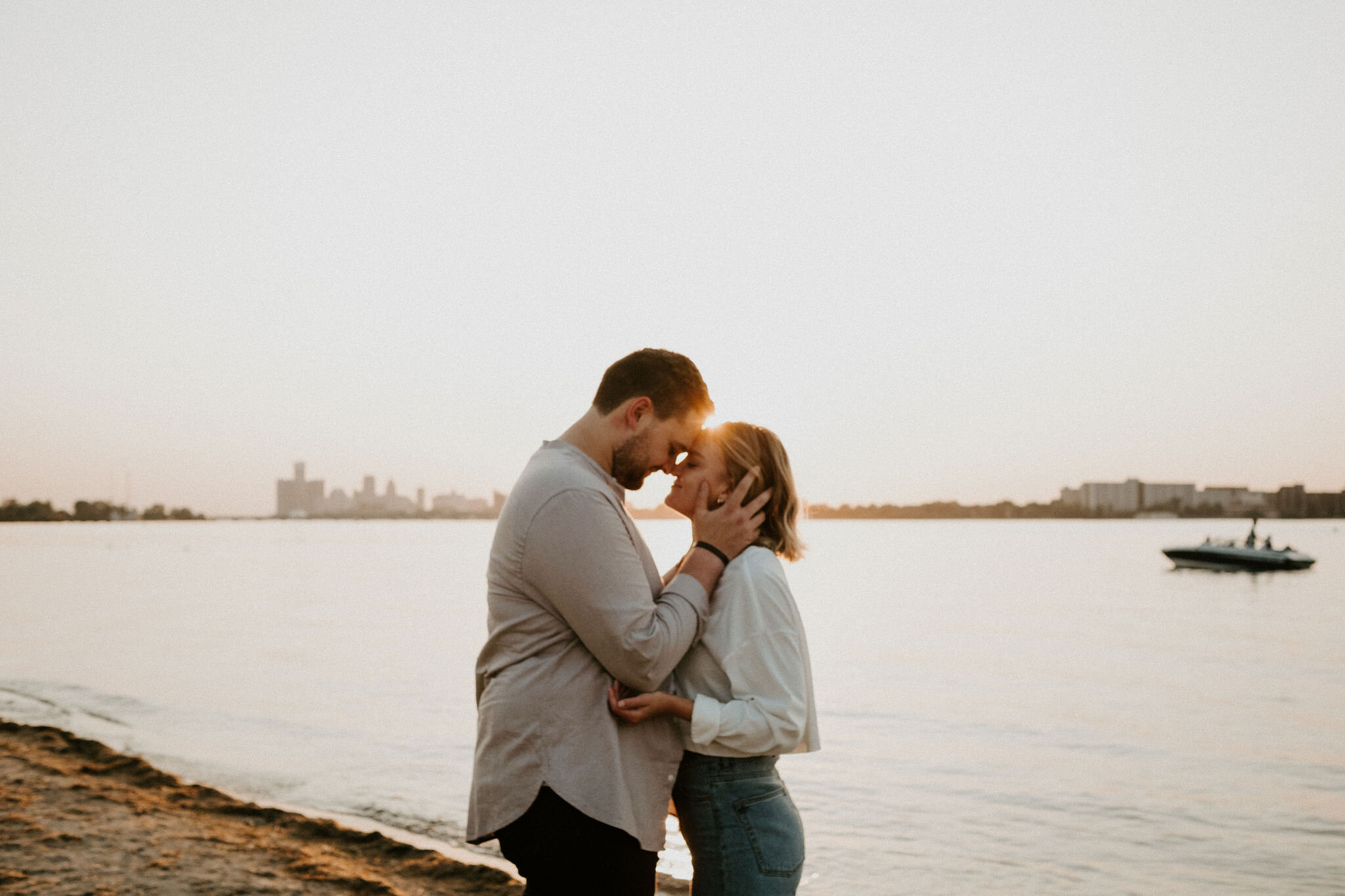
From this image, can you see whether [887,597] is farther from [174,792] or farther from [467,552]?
[467,552]

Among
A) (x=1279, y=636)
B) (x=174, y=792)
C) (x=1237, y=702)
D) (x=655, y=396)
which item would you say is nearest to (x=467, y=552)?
(x=1279, y=636)

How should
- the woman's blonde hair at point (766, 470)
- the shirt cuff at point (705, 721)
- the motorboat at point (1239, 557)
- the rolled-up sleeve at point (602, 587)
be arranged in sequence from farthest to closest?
1. the motorboat at point (1239, 557)
2. the woman's blonde hair at point (766, 470)
3. the shirt cuff at point (705, 721)
4. the rolled-up sleeve at point (602, 587)

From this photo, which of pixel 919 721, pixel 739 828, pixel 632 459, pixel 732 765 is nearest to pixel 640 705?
pixel 732 765

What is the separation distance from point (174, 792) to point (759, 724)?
7.60 meters

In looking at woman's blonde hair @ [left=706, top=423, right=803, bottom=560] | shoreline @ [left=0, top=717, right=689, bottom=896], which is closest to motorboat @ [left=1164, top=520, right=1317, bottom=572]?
shoreline @ [left=0, top=717, right=689, bottom=896]

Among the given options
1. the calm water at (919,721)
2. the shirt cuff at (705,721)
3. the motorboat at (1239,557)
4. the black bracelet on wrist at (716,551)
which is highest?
the black bracelet on wrist at (716,551)

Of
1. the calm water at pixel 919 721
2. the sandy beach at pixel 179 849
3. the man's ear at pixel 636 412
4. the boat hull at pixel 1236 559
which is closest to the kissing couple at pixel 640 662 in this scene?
the man's ear at pixel 636 412

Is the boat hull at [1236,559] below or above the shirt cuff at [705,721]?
below

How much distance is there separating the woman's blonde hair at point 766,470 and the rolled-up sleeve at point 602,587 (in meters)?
0.49

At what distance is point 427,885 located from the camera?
6441 millimetres

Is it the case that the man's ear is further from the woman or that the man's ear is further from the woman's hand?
the woman's hand

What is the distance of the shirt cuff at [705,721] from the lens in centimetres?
276

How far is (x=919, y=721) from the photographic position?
16047mm

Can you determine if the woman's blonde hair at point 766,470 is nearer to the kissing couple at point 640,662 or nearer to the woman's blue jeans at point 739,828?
the kissing couple at point 640,662
